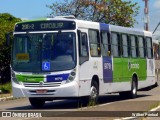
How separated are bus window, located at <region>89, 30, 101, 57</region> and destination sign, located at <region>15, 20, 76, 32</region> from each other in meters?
1.32

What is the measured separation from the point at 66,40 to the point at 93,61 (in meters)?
1.66

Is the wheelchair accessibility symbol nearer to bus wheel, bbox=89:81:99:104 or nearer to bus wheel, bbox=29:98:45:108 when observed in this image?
bus wheel, bbox=29:98:45:108

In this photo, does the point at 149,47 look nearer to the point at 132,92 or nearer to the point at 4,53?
the point at 132,92

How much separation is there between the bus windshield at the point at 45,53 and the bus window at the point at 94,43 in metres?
1.42

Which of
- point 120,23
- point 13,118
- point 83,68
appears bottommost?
point 13,118

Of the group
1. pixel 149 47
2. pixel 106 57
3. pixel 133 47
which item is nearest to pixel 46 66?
pixel 106 57

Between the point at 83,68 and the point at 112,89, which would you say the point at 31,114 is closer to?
the point at 83,68

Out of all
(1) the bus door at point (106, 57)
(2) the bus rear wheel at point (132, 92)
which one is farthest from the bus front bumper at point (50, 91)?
(2) the bus rear wheel at point (132, 92)

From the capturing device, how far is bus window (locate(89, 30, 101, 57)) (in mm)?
21422

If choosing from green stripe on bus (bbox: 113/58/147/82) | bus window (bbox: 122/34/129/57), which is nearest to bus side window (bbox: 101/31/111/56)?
green stripe on bus (bbox: 113/58/147/82)

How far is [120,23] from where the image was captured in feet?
154

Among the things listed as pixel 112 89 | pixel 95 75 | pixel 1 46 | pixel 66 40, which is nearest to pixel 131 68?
pixel 112 89

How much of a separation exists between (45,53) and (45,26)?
104 centimetres

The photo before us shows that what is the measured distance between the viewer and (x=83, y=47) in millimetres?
20609
